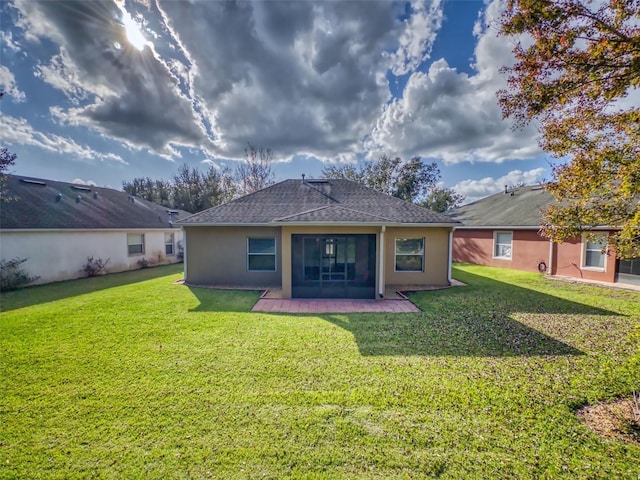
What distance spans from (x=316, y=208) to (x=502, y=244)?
514 inches

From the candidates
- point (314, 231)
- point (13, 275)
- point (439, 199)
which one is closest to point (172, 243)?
point (13, 275)

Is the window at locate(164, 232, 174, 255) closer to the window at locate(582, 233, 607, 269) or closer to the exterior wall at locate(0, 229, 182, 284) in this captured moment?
the exterior wall at locate(0, 229, 182, 284)

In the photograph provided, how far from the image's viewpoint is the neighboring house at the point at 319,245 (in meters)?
9.56

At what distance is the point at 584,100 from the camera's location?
152 inches

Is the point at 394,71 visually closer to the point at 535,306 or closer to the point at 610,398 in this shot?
the point at 535,306

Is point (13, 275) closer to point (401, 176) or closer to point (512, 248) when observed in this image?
point (512, 248)

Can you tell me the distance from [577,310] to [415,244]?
5666mm

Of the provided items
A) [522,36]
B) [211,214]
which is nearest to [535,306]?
[522,36]

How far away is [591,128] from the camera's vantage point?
394 centimetres

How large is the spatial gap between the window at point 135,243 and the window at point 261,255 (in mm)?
10199

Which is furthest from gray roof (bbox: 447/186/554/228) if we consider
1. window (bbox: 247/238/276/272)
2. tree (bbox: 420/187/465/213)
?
window (bbox: 247/238/276/272)

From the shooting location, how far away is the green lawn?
9.41ft

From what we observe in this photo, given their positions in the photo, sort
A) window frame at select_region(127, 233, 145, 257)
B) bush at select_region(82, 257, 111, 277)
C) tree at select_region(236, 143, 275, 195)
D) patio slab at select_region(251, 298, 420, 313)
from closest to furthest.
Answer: patio slab at select_region(251, 298, 420, 313), bush at select_region(82, 257, 111, 277), window frame at select_region(127, 233, 145, 257), tree at select_region(236, 143, 275, 195)

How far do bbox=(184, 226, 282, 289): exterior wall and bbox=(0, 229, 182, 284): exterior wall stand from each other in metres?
6.94
